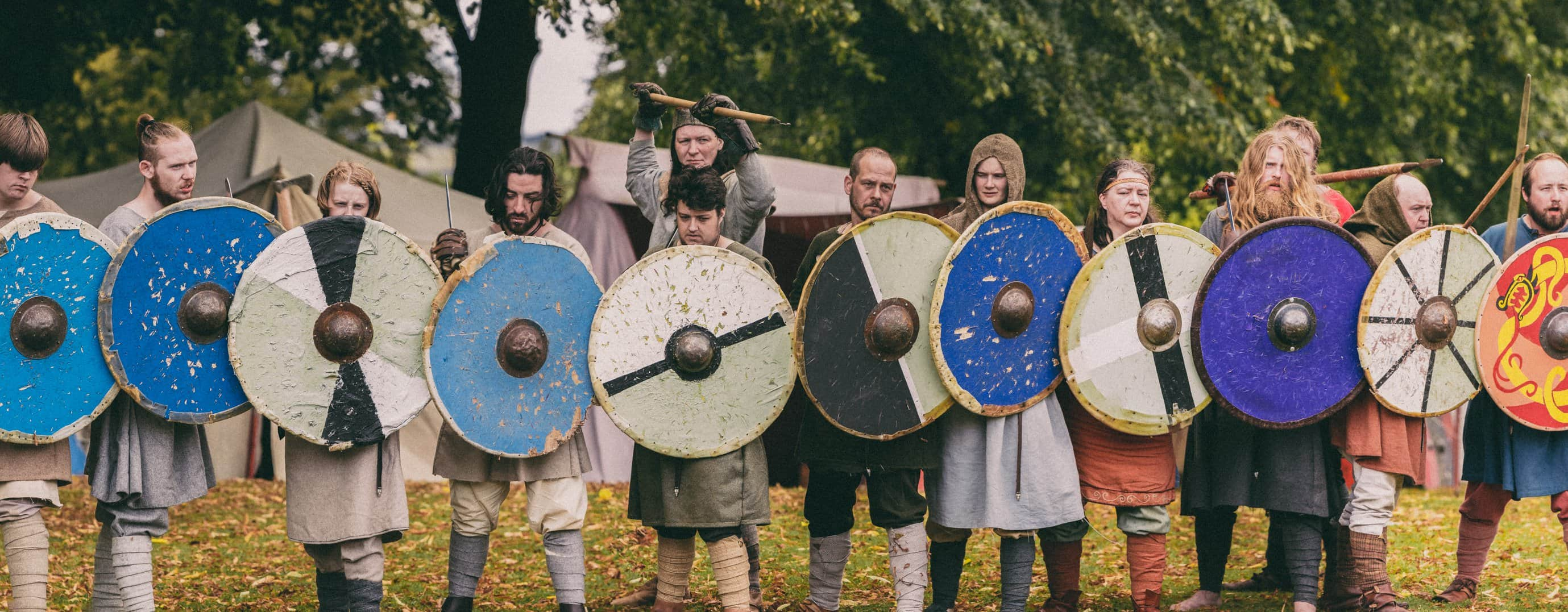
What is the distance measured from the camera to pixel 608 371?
3746 mm

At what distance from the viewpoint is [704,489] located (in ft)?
12.9

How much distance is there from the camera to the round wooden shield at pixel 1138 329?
153 inches

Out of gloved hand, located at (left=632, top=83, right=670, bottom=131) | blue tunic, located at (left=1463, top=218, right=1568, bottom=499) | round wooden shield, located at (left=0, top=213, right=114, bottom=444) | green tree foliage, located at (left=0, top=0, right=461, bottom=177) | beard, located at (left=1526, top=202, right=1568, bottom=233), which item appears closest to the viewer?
round wooden shield, located at (left=0, top=213, right=114, bottom=444)

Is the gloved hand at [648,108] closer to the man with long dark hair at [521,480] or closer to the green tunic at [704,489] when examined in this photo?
the man with long dark hair at [521,480]

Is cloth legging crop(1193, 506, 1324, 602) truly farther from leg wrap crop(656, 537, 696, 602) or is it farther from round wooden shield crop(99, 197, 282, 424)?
round wooden shield crop(99, 197, 282, 424)

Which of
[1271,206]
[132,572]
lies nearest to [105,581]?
[132,572]

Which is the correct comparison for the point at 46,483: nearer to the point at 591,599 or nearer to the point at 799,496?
the point at 591,599

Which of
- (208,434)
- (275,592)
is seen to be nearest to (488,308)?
(275,592)

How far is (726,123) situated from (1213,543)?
2099 millimetres

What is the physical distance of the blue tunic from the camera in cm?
439

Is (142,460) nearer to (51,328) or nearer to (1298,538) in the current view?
(51,328)

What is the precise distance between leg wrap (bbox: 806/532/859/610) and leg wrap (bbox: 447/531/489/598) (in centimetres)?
100

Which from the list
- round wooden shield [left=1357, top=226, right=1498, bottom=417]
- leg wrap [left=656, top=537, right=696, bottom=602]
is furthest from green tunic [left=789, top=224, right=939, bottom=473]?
round wooden shield [left=1357, top=226, right=1498, bottom=417]

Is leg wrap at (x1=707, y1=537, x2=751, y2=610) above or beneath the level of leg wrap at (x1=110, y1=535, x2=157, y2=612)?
beneath
